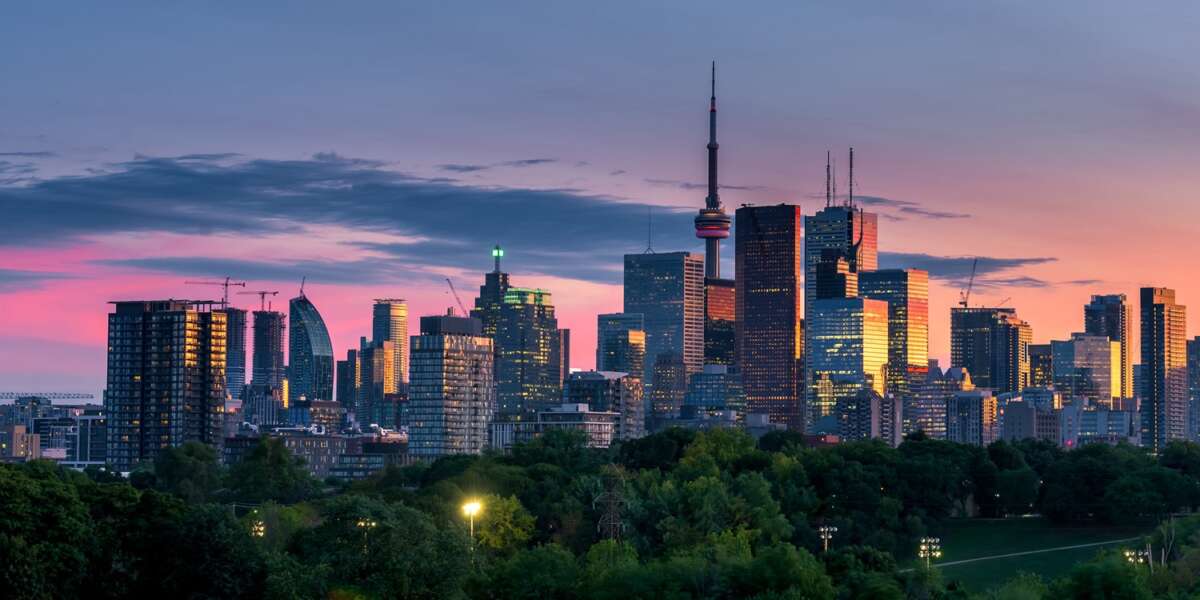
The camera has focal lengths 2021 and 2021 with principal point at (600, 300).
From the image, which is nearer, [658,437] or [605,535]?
[605,535]

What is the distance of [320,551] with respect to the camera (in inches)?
3851

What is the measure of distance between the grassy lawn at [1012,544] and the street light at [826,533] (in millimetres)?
8057

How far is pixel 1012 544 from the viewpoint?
155625 mm

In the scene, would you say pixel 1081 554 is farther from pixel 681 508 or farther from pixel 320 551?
pixel 320 551

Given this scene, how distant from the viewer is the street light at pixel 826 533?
434 ft

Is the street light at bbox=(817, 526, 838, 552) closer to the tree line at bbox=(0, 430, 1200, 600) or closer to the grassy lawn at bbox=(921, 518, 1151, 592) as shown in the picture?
the tree line at bbox=(0, 430, 1200, 600)

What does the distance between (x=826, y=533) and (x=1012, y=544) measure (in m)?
29.5

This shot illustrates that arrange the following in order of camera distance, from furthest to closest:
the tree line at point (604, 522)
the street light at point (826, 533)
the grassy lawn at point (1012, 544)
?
the grassy lawn at point (1012, 544)
the street light at point (826, 533)
the tree line at point (604, 522)

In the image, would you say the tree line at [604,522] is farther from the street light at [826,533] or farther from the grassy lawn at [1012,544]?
the grassy lawn at [1012,544]

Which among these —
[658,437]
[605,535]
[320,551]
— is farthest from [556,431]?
[320,551]

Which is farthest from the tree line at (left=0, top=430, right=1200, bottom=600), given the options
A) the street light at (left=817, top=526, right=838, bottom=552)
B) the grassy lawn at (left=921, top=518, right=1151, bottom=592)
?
the grassy lawn at (left=921, top=518, right=1151, bottom=592)

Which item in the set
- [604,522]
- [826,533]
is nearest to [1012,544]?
[826,533]

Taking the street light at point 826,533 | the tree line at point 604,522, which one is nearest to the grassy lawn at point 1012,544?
the tree line at point 604,522

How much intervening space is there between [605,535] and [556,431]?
58.6 meters
